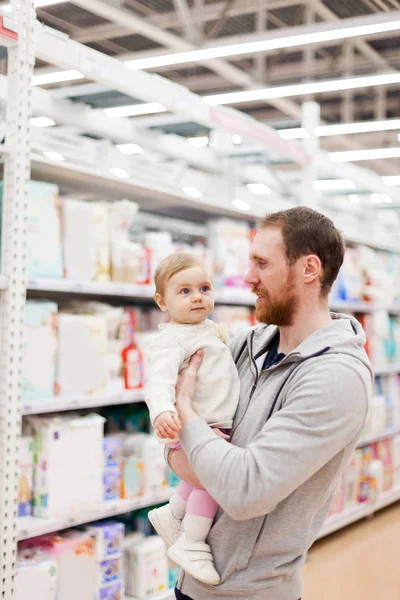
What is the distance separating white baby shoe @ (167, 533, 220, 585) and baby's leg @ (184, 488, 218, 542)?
2 cm

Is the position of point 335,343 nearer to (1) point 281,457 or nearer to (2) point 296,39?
(1) point 281,457

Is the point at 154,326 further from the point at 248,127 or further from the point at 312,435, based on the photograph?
the point at 312,435

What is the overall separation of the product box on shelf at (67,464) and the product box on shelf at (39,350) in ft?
0.58

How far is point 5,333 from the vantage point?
2811 millimetres

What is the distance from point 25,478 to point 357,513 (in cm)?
340

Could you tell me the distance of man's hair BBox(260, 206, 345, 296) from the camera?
69.1 inches

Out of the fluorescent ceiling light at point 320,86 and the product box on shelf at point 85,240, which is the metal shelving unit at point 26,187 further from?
the fluorescent ceiling light at point 320,86

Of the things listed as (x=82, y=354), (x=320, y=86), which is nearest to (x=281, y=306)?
(x=82, y=354)

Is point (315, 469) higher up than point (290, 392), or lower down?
lower down

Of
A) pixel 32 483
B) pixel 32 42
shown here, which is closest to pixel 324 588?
pixel 32 483

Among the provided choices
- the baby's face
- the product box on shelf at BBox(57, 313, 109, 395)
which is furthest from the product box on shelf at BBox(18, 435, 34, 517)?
the baby's face

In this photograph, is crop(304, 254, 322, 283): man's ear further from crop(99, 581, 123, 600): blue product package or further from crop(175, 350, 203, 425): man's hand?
crop(99, 581, 123, 600): blue product package

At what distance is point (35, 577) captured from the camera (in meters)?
3.01

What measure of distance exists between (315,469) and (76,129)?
10.2 ft
